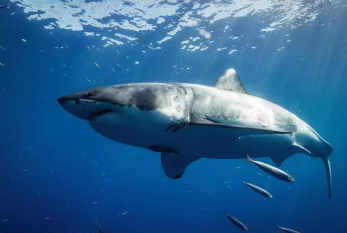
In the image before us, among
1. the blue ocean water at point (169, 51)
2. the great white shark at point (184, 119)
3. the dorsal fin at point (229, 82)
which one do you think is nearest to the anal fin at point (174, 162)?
the great white shark at point (184, 119)

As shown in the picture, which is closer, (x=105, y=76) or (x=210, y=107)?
(x=210, y=107)

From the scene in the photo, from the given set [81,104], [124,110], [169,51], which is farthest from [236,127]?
[169,51]

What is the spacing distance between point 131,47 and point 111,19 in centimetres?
380

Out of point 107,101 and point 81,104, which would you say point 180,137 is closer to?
point 107,101

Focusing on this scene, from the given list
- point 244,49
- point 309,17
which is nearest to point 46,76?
point 244,49

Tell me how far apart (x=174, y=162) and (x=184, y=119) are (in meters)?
2.04

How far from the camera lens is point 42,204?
46.7m

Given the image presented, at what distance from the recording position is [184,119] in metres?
3.55

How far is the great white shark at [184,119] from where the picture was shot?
3094 millimetres

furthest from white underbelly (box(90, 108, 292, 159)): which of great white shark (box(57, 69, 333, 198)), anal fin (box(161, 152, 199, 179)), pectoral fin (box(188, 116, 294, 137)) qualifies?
anal fin (box(161, 152, 199, 179))

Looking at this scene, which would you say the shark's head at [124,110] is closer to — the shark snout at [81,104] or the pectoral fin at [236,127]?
the shark snout at [81,104]

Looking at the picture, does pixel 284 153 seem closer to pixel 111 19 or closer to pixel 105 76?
pixel 111 19

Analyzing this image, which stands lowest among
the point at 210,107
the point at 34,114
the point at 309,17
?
the point at 34,114

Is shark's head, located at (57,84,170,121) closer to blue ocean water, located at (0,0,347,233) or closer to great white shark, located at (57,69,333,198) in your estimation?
great white shark, located at (57,69,333,198)
